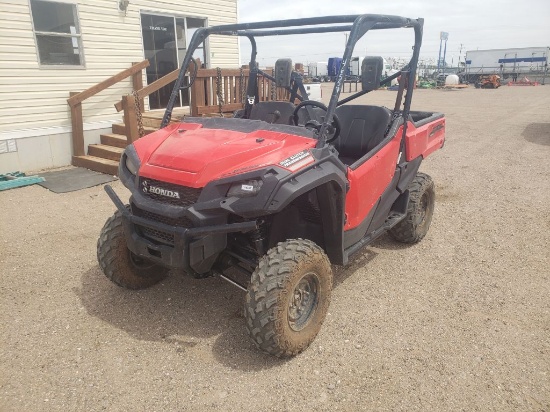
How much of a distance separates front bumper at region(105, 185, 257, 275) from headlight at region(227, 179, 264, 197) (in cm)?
18

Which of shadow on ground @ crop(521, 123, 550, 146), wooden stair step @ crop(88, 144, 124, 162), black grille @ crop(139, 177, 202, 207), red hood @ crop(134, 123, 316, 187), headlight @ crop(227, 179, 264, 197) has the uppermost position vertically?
red hood @ crop(134, 123, 316, 187)

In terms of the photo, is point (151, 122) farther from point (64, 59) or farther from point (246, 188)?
point (246, 188)

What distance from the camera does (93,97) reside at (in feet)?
28.2

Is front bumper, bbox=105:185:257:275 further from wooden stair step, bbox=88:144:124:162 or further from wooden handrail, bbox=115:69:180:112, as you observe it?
wooden handrail, bbox=115:69:180:112

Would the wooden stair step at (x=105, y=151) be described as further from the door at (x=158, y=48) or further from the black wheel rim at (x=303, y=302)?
the black wheel rim at (x=303, y=302)

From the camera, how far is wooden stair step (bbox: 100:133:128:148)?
27.3 feet

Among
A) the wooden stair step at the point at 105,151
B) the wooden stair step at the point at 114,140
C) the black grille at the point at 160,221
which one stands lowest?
the wooden stair step at the point at 105,151

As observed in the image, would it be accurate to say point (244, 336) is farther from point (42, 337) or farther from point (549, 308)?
point (549, 308)

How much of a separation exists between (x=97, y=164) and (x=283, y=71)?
16.1ft

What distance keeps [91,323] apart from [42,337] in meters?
0.33

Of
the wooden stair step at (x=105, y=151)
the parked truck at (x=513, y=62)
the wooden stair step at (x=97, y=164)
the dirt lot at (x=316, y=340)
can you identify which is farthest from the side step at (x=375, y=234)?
the parked truck at (x=513, y=62)

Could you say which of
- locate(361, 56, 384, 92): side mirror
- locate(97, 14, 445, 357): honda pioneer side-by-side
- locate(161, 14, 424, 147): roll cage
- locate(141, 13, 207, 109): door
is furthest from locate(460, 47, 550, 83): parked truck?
locate(361, 56, 384, 92): side mirror

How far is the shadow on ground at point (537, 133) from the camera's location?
35.3 feet

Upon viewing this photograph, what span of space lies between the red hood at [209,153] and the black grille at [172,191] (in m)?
0.05
